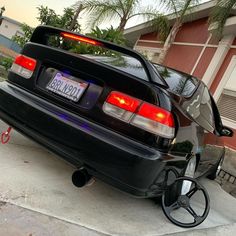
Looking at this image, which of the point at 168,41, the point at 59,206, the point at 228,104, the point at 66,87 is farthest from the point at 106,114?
the point at 168,41

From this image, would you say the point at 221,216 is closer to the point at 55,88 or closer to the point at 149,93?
the point at 149,93

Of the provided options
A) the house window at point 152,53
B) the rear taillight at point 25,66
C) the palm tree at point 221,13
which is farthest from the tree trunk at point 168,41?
the rear taillight at point 25,66

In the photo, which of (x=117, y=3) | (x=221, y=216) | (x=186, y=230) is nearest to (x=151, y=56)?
(x=117, y=3)

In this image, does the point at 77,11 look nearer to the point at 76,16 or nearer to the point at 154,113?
the point at 76,16

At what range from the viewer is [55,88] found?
336 cm

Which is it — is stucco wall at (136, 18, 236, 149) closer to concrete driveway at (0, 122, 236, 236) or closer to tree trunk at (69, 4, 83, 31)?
tree trunk at (69, 4, 83, 31)

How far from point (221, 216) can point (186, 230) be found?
3.47 ft

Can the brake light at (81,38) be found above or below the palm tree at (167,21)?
below

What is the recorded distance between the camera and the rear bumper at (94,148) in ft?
9.44

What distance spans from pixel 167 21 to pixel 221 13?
12.0 ft

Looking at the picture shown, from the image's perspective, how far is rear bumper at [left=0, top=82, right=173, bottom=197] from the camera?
2.88m

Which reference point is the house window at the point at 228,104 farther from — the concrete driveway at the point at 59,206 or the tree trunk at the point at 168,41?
the concrete driveway at the point at 59,206

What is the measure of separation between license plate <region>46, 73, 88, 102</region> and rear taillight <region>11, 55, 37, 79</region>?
27 cm

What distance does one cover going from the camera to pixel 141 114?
9.77 feet
